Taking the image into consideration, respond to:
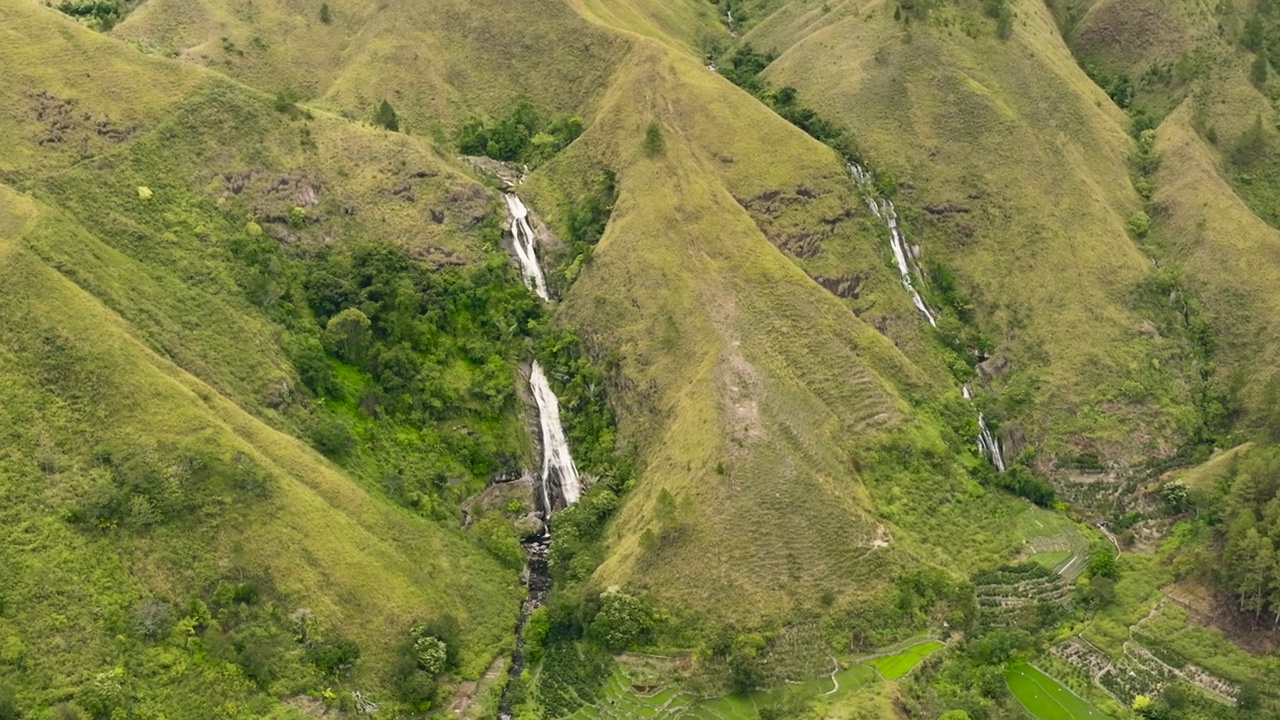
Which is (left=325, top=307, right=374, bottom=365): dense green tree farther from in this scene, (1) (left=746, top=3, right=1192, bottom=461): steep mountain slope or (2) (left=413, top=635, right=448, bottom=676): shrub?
(1) (left=746, top=3, right=1192, bottom=461): steep mountain slope

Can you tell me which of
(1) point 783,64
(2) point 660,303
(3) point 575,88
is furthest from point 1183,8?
(2) point 660,303

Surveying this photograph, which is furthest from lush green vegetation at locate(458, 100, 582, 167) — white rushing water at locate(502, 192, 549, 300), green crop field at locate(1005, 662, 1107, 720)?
green crop field at locate(1005, 662, 1107, 720)

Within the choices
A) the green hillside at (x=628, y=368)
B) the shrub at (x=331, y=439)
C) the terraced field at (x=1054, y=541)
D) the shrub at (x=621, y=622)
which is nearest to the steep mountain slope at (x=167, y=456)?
the green hillside at (x=628, y=368)

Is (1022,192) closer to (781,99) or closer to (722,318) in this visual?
(781,99)

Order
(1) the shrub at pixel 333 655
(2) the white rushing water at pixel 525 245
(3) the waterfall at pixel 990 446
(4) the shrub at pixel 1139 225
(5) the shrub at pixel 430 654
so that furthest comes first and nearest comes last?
1. (4) the shrub at pixel 1139 225
2. (2) the white rushing water at pixel 525 245
3. (3) the waterfall at pixel 990 446
4. (5) the shrub at pixel 430 654
5. (1) the shrub at pixel 333 655

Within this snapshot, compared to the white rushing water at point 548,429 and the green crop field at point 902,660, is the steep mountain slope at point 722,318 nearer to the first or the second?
the white rushing water at point 548,429

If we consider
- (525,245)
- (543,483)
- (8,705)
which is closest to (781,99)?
(525,245)
